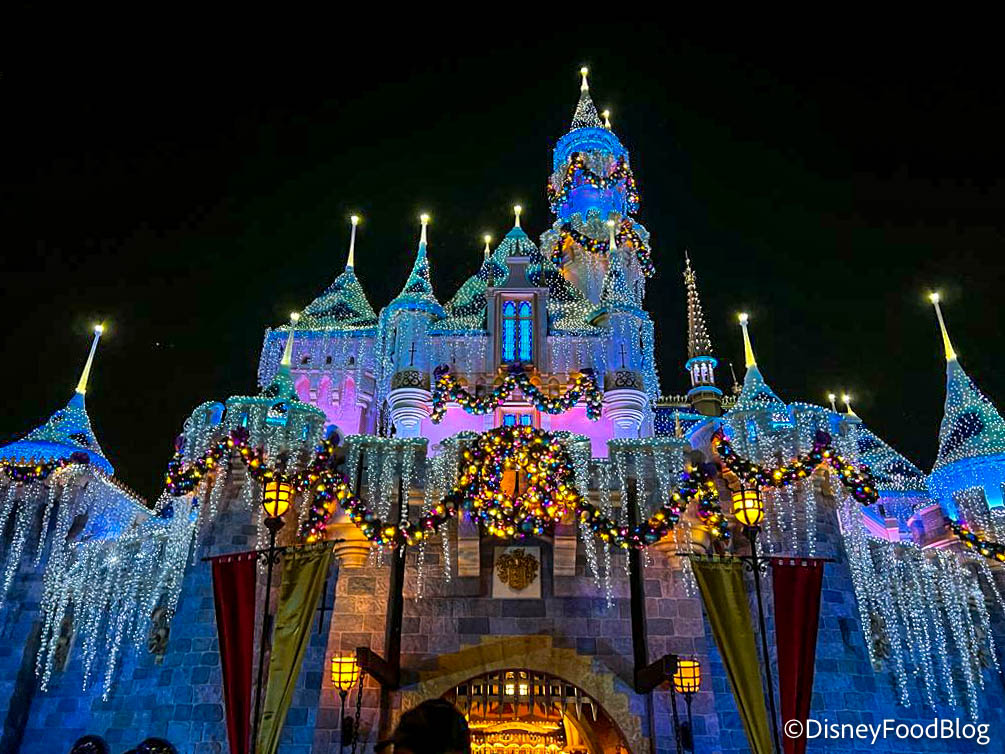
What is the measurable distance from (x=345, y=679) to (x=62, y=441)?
13.0 m

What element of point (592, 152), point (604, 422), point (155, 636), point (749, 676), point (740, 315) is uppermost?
point (592, 152)

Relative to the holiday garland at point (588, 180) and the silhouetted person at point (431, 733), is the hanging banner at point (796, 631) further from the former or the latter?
the holiday garland at point (588, 180)

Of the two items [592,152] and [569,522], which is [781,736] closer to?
[569,522]

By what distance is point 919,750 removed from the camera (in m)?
16.6

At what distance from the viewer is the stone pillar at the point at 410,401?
86.5ft

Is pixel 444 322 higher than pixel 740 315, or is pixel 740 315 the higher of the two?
pixel 444 322

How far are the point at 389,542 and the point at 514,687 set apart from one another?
4391 millimetres

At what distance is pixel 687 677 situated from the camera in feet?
49.3

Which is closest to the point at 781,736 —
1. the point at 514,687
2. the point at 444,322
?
the point at 514,687

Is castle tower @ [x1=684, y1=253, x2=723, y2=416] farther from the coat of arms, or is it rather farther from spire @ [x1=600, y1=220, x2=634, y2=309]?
the coat of arms

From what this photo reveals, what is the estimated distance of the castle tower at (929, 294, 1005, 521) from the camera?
68.2 feet

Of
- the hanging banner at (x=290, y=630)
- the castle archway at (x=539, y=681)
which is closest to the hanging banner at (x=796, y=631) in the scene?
the castle archway at (x=539, y=681)

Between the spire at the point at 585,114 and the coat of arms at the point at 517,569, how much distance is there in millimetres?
28009

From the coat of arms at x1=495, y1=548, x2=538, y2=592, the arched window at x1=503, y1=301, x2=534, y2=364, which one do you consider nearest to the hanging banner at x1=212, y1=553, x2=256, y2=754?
the coat of arms at x1=495, y1=548, x2=538, y2=592
